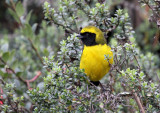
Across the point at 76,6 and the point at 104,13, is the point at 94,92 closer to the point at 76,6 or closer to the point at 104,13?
the point at 104,13

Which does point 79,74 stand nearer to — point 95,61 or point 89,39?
point 95,61

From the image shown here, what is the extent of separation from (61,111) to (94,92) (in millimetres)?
416

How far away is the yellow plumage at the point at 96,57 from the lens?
291cm

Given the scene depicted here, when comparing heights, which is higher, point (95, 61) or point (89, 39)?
point (89, 39)

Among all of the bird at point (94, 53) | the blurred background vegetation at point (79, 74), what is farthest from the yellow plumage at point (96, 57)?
the blurred background vegetation at point (79, 74)

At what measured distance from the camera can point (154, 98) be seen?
6.69 feet

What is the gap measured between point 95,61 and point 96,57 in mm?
45

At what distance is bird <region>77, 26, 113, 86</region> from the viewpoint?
2910mm

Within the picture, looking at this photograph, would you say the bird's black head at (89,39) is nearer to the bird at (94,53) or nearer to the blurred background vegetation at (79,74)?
the bird at (94,53)

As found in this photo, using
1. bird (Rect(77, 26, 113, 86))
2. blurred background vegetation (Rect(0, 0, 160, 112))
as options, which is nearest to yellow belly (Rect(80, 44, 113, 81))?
bird (Rect(77, 26, 113, 86))

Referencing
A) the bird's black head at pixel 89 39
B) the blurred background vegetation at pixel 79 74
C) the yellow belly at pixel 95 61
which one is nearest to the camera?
the blurred background vegetation at pixel 79 74

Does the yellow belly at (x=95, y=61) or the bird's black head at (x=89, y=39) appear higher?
the bird's black head at (x=89, y=39)

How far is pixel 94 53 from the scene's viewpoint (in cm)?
296

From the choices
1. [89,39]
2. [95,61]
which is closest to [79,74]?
[95,61]
